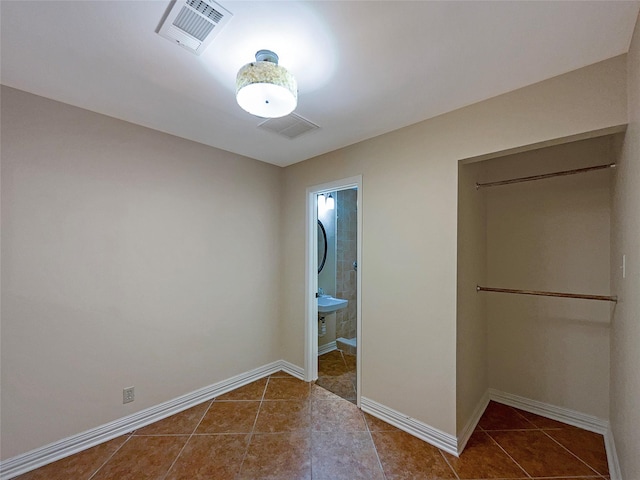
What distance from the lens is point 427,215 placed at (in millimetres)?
2111

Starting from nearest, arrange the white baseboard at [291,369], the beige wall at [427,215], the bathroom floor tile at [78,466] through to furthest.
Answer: the beige wall at [427,215] < the bathroom floor tile at [78,466] < the white baseboard at [291,369]

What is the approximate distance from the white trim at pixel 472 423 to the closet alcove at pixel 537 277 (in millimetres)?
44

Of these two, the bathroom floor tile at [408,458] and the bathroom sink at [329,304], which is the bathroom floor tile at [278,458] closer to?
the bathroom floor tile at [408,458]

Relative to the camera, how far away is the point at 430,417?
2066 mm

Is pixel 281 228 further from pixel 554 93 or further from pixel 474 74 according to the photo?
pixel 554 93

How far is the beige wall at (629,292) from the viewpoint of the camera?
4.09 ft

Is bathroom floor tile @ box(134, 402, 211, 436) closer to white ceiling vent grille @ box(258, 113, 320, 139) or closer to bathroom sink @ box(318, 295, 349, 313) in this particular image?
bathroom sink @ box(318, 295, 349, 313)

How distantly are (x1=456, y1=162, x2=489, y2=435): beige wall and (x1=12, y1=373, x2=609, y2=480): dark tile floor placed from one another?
27 cm

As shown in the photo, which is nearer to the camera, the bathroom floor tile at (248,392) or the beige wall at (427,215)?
the beige wall at (427,215)

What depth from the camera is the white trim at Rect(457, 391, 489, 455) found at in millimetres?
1976

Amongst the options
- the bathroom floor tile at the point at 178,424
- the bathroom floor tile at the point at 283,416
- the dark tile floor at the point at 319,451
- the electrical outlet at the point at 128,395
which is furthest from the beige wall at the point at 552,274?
the electrical outlet at the point at 128,395

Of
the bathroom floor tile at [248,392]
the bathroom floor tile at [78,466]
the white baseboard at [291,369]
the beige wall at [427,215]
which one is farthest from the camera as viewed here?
the white baseboard at [291,369]

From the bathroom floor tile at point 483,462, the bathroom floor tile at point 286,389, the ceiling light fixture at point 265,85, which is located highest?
the ceiling light fixture at point 265,85

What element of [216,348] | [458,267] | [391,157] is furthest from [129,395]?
[391,157]
